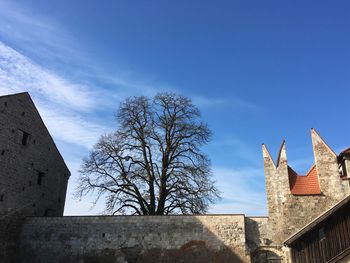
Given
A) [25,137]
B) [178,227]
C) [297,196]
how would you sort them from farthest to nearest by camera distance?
1. [25,137]
2. [297,196]
3. [178,227]

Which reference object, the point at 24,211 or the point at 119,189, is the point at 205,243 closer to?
the point at 119,189

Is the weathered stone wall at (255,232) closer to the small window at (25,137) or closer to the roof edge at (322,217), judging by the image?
the roof edge at (322,217)

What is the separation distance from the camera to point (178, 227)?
20.1 m

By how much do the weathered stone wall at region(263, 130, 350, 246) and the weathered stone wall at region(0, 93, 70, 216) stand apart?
15.6 meters

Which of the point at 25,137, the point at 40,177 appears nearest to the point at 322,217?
the point at 40,177

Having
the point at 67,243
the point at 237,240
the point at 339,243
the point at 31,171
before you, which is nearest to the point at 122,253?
the point at 67,243

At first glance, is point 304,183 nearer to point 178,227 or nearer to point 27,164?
point 178,227

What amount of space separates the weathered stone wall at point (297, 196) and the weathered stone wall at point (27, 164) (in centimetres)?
1560

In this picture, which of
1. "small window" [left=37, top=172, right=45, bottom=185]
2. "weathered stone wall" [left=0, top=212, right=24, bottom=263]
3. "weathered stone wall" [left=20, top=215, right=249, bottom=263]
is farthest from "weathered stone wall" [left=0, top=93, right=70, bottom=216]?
"weathered stone wall" [left=20, top=215, right=249, bottom=263]

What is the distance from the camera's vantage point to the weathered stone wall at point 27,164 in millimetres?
22578

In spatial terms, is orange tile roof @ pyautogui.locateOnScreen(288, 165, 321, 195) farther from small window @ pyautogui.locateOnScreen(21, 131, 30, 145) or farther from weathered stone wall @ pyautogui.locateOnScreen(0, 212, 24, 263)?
small window @ pyautogui.locateOnScreen(21, 131, 30, 145)

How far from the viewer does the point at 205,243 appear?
19.6 m

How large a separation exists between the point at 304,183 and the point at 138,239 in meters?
10.0

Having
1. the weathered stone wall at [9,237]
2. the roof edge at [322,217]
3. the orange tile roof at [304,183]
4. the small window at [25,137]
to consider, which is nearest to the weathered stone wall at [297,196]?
the orange tile roof at [304,183]
